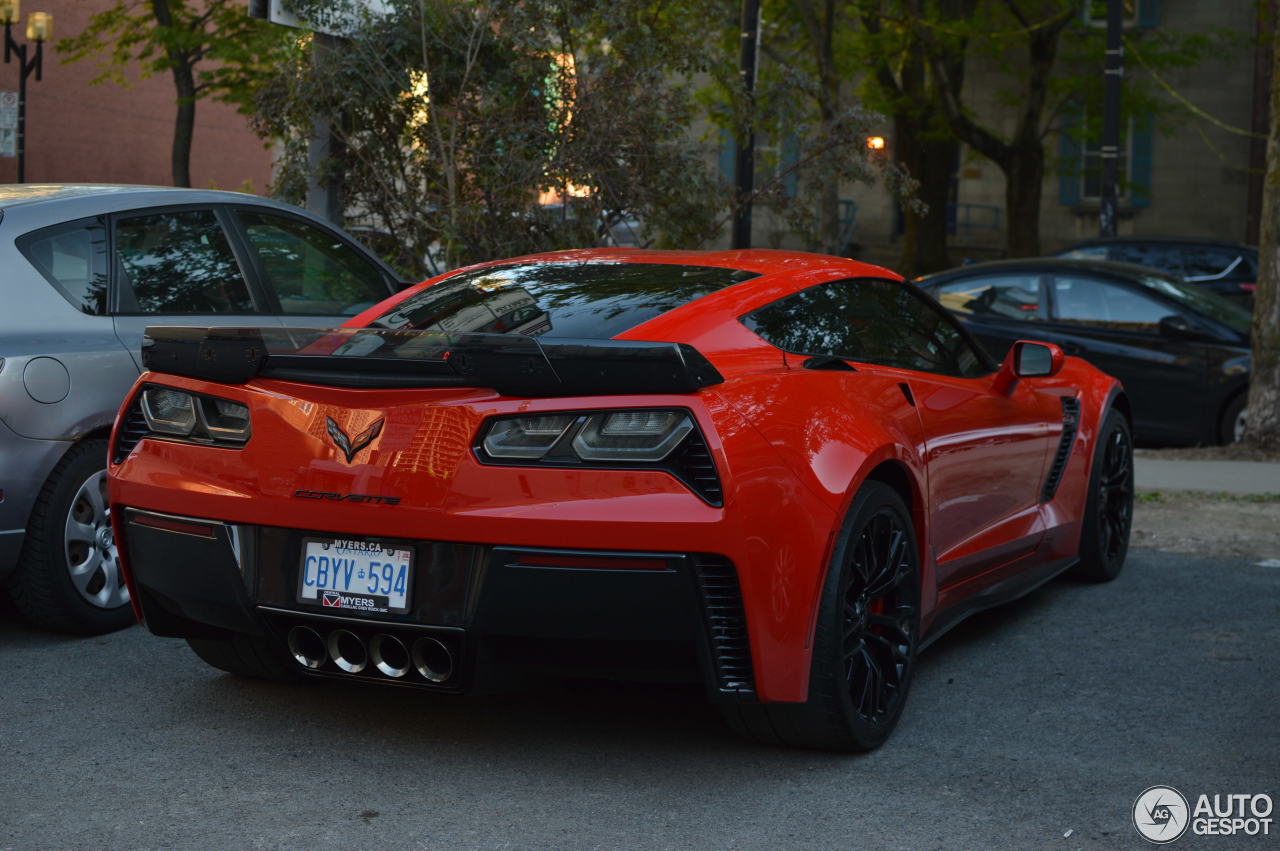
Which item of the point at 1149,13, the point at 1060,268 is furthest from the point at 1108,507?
the point at 1149,13

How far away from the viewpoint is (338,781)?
400 cm

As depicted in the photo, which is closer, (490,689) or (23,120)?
(490,689)

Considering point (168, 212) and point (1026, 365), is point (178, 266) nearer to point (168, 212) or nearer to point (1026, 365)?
point (168, 212)

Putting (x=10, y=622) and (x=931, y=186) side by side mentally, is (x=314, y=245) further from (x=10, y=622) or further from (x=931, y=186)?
(x=931, y=186)

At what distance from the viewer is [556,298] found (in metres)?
4.63

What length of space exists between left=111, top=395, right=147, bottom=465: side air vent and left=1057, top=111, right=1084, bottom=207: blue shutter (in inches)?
1096

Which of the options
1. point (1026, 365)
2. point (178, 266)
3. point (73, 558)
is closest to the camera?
point (73, 558)

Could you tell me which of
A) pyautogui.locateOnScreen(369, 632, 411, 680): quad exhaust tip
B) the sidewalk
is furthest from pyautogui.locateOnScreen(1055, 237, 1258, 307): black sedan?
pyautogui.locateOnScreen(369, 632, 411, 680): quad exhaust tip

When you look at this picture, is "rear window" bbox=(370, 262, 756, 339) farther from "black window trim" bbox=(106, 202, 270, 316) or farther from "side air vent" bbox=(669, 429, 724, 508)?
→ "black window trim" bbox=(106, 202, 270, 316)

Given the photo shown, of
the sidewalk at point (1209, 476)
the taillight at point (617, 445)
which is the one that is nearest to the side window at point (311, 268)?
the taillight at point (617, 445)

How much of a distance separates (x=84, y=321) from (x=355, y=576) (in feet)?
7.14

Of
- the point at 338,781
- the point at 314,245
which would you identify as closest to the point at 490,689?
the point at 338,781

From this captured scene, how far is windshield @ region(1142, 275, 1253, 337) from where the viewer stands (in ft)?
37.8

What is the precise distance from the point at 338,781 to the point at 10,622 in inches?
93.3
